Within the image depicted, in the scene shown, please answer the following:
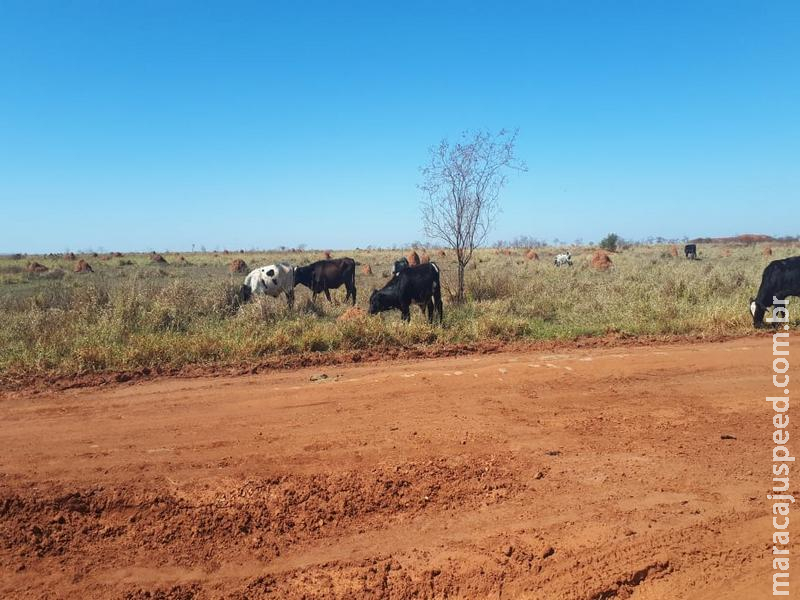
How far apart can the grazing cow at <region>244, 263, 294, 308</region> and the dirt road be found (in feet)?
25.2

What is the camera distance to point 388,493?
4.43 meters

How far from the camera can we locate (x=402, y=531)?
401 centimetres

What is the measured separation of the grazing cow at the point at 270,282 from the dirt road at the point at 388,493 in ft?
25.2

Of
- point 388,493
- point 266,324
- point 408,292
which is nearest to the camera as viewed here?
point 388,493

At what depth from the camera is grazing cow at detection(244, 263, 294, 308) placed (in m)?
14.5

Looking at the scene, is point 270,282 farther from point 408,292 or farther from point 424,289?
point 424,289

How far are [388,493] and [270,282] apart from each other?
11.1 m

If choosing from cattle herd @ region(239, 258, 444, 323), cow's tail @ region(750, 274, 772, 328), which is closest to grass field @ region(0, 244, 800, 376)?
cow's tail @ region(750, 274, 772, 328)

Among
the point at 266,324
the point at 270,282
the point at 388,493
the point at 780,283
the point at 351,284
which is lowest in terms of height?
the point at 388,493

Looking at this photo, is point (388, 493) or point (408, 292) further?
point (408, 292)

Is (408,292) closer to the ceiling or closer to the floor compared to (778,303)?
closer to the ceiling

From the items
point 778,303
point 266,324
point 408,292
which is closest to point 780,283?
point 778,303

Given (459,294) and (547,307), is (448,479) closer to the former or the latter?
(547,307)

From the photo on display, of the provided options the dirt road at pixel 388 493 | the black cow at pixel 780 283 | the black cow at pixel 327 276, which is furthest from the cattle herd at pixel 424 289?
the dirt road at pixel 388 493
